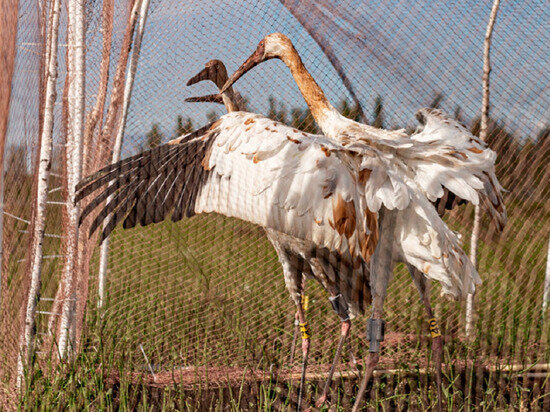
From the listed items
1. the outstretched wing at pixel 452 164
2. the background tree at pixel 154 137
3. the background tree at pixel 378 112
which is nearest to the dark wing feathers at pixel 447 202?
the outstretched wing at pixel 452 164

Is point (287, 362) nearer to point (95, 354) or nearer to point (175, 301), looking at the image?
point (175, 301)

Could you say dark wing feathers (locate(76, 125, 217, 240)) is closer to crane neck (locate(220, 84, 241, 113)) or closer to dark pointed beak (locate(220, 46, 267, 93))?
dark pointed beak (locate(220, 46, 267, 93))

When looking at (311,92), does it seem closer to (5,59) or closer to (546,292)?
(5,59)

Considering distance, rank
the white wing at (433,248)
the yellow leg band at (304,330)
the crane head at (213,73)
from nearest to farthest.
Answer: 1. the white wing at (433,248)
2. the yellow leg band at (304,330)
3. the crane head at (213,73)

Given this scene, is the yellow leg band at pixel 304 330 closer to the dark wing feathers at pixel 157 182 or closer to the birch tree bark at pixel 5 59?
the dark wing feathers at pixel 157 182

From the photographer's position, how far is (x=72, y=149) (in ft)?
8.87

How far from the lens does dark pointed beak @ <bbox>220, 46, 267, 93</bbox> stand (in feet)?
10.3

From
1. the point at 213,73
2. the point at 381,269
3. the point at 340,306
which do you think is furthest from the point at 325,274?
the point at 213,73

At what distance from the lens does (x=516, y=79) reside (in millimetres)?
2891

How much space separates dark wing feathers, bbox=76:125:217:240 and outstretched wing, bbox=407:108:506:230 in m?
0.87

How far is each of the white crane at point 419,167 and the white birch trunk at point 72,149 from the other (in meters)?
1.06

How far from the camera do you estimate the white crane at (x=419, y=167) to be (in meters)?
2.39

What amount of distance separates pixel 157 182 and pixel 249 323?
1.29 meters

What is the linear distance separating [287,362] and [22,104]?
2003 mm
